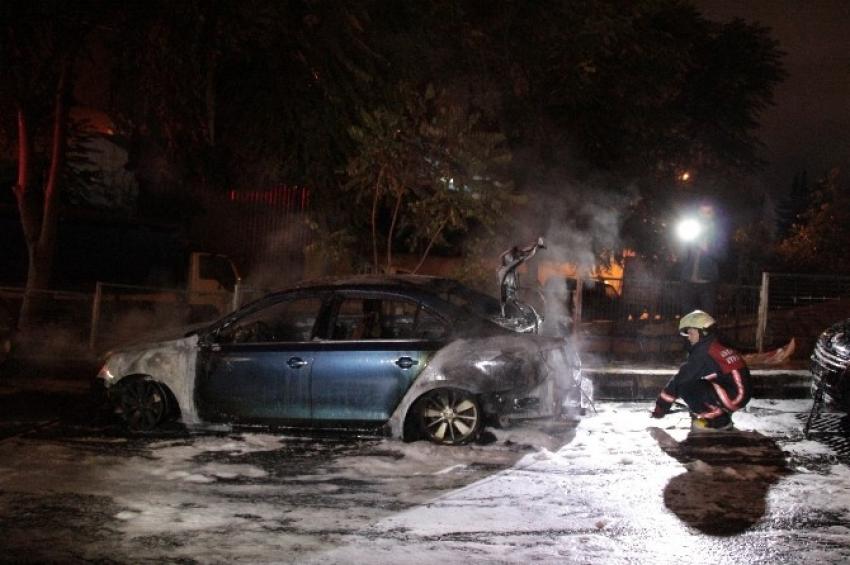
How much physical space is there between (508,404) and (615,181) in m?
14.7

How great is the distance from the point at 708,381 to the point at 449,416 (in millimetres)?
2554

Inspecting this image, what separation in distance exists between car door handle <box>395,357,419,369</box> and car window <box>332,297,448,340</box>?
0.28m

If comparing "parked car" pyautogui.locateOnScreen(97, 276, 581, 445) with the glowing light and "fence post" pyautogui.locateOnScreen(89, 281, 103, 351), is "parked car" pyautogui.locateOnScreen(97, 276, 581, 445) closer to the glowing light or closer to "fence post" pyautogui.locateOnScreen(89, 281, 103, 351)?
the glowing light

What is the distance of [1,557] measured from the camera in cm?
426

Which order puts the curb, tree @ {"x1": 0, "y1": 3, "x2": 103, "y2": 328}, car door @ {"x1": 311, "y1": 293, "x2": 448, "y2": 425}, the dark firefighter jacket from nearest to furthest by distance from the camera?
car door @ {"x1": 311, "y1": 293, "x2": 448, "y2": 425}, the dark firefighter jacket, the curb, tree @ {"x1": 0, "y1": 3, "x2": 103, "y2": 328}

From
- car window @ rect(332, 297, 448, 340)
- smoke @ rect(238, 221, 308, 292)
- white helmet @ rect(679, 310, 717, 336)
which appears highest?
smoke @ rect(238, 221, 308, 292)

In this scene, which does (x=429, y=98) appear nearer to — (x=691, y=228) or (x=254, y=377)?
(x=691, y=228)

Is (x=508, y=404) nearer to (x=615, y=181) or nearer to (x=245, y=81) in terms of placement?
(x=245, y=81)

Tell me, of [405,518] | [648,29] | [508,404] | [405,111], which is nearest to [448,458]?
[508,404]

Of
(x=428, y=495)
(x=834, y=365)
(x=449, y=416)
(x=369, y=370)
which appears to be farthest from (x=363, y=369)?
(x=834, y=365)

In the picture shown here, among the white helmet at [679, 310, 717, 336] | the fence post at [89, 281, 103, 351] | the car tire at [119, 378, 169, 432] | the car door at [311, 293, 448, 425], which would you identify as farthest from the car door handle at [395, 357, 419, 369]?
the fence post at [89, 281, 103, 351]

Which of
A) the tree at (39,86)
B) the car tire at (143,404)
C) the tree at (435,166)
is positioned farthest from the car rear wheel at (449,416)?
the tree at (39,86)

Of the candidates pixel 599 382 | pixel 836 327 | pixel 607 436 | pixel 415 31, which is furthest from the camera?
pixel 415 31

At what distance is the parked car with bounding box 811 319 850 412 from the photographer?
7190mm
